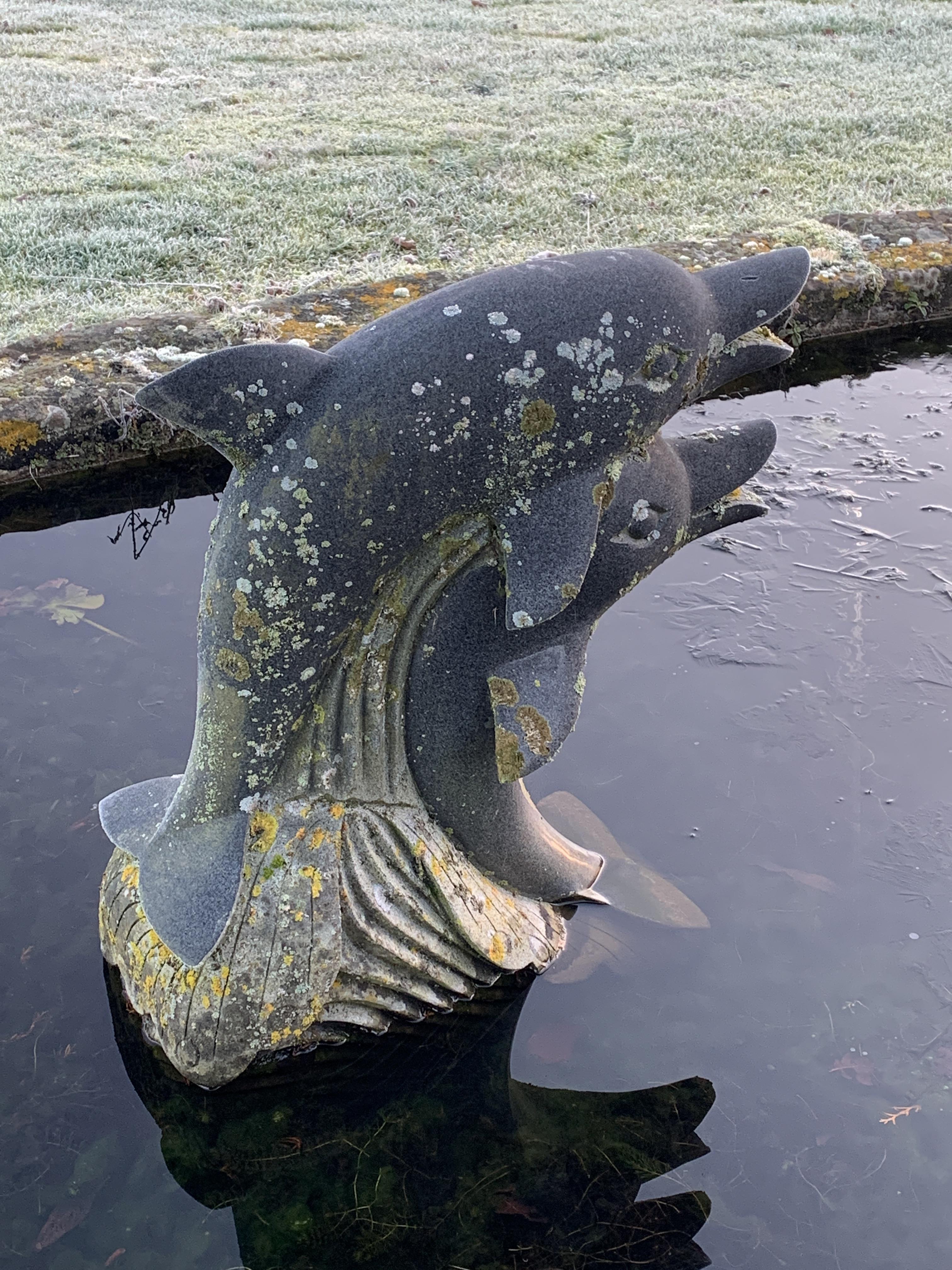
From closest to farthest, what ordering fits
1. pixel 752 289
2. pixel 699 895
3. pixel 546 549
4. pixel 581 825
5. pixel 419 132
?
pixel 546 549
pixel 752 289
pixel 699 895
pixel 581 825
pixel 419 132

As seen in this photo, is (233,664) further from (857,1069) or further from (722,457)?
(857,1069)

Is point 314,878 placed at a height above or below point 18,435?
below

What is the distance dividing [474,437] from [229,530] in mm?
610

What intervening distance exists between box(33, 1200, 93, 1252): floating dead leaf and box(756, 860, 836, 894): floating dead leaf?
7.22 ft

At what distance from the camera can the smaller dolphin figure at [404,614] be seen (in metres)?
2.50

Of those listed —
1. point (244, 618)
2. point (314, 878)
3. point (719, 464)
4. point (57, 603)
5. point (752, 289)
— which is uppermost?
point (752, 289)

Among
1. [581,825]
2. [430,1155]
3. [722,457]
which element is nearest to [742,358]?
[722,457]

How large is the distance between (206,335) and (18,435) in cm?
117

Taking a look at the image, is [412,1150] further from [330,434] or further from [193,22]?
[193,22]

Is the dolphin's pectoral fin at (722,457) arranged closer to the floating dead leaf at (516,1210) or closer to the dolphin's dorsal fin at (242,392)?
the dolphin's dorsal fin at (242,392)

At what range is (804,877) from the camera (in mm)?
3688

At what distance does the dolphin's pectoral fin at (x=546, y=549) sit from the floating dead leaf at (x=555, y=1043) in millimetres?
1336

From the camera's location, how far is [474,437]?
251cm

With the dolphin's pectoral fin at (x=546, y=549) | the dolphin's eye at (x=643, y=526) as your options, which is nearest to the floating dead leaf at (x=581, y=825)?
the dolphin's eye at (x=643, y=526)
